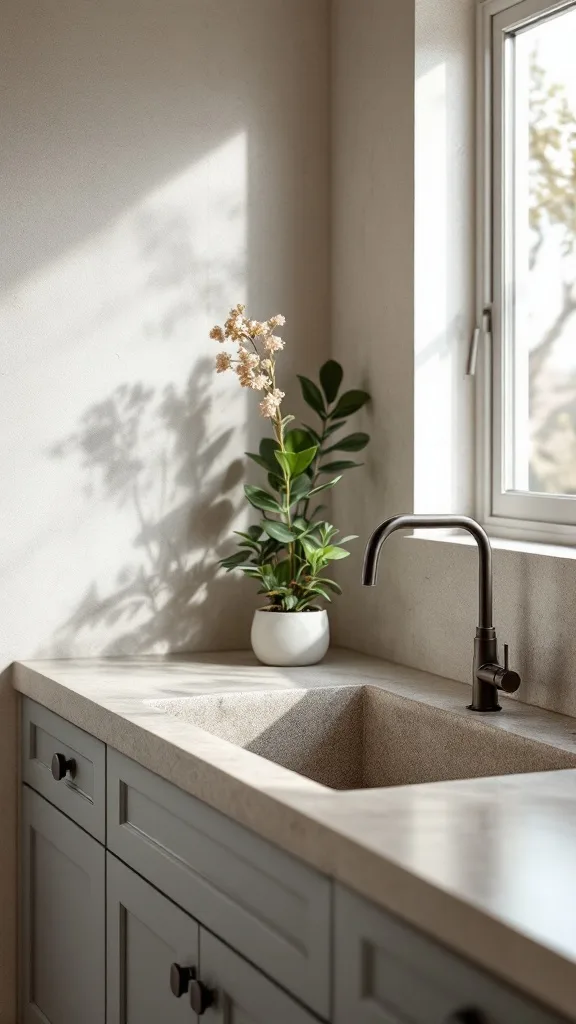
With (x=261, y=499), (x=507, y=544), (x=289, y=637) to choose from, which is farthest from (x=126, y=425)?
(x=507, y=544)

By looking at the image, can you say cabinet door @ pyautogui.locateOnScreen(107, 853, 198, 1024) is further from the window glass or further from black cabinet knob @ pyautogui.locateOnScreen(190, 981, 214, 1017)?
the window glass

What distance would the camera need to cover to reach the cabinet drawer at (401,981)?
3.25 ft

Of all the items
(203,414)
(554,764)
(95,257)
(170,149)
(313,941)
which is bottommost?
(313,941)

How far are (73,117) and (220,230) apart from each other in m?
0.37

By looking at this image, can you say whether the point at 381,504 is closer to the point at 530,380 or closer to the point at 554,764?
the point at 530,380

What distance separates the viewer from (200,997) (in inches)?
60.0

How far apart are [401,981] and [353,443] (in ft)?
4.69

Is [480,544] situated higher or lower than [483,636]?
higher

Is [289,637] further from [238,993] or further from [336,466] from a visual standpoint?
[238,993]

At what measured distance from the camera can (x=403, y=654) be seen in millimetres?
2354

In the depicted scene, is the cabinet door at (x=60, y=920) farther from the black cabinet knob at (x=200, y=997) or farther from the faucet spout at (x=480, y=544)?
the faucet spout at (x=480, y=544)

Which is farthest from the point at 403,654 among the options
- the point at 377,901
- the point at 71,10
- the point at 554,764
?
the point at 71,10

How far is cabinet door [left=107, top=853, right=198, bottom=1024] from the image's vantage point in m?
1.62

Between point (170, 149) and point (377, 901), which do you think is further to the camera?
point (170, 149)
